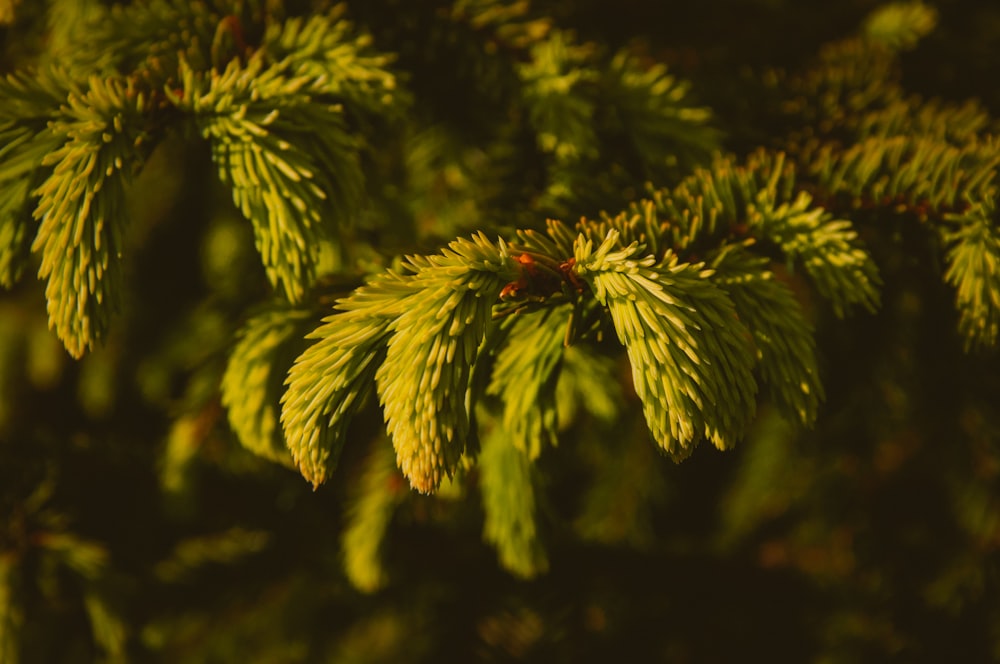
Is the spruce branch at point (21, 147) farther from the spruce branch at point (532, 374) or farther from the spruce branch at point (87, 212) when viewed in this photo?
the spruce branch at point (532, 374)

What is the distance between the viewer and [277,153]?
57 cm

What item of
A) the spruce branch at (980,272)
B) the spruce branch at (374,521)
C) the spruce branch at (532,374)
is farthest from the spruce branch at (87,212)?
the spruce branch at (980,272)

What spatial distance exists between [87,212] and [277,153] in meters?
0.15

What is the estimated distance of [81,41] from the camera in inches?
27.4

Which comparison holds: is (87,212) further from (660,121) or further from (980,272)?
(980,272)

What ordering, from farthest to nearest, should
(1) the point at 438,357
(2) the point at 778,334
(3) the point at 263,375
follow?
(3) the point at 263,375, (2) the point at 778,334, (1) the point at 438,357

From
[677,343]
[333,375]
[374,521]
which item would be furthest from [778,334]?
[374,521]

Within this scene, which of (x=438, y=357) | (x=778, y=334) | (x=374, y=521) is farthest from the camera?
(x=374, y=521)

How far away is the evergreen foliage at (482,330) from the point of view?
529 millimetres

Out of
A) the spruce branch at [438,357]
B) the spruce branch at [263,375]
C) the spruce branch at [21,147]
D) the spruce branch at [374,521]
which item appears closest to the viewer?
the spruce branch at [438,357]

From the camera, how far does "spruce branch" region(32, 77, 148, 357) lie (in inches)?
20.7

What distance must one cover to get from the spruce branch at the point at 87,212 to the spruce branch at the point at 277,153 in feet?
0.19

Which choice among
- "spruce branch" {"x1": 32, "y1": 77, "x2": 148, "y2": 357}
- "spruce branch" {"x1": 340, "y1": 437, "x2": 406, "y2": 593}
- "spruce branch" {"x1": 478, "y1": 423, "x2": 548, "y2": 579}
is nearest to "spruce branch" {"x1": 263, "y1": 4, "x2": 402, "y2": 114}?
"spruce branch" {"x1": 32, "y1": 77, "x2": 148, "y2": 357}

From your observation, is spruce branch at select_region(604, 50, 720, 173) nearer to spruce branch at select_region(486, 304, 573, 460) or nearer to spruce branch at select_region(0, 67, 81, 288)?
spruce branch at select_region(486, 304, 573, 460)
